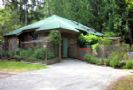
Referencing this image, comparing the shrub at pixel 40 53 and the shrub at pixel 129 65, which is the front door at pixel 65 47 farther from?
the shrub at pixel 129 65

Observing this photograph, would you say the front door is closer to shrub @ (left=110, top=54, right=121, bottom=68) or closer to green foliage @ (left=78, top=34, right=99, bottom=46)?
green foliage @ (left=78, top=34, right=99, bottom=46)

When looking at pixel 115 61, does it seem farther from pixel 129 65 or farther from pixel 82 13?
pixel 82 13

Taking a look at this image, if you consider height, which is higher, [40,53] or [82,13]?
[82,13]

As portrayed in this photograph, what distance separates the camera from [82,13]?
3766cm

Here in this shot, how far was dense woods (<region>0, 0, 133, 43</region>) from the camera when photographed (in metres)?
31.9

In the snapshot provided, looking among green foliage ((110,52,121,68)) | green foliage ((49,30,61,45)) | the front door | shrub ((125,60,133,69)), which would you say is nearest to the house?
the front door

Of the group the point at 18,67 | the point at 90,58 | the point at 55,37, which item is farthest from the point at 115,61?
the point at 18,67

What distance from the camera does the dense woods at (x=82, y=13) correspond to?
105 feet

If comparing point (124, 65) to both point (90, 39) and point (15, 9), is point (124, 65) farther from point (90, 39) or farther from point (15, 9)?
point (15, 9)

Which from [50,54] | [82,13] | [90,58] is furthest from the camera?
[82,13]

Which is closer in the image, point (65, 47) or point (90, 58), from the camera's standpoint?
point (90, 58)

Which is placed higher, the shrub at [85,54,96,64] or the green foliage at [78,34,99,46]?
the green foliage at [78,34,99,46]

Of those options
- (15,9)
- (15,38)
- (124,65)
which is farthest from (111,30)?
(15,9)

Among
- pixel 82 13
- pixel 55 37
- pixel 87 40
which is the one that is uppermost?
pixel 82 13
